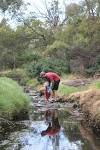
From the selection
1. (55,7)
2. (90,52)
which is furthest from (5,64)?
(90,52)

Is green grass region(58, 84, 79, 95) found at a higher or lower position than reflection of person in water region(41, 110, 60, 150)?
lower

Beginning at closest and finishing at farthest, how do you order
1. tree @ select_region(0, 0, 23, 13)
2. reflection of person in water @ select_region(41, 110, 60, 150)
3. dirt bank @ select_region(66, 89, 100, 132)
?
1. reflection of person in water @ select_region(41, 110, 60, 150)
2. dirt bank @ select_region(66, 89, 100, 132)
3. tree @ select_region(0, 0, 23, 13)

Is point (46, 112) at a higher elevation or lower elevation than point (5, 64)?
higher

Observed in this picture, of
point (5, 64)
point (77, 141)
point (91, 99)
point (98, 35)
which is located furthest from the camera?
point (5, 64)

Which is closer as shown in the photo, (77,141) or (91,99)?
(77,141)

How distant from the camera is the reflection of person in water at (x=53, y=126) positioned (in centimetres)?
1303

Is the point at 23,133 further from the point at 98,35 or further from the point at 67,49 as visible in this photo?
the point at 67,49

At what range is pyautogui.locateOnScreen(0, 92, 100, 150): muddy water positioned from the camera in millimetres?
11984

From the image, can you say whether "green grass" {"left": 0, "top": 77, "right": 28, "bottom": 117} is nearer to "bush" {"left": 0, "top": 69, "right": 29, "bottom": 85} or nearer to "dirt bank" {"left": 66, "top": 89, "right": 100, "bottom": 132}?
"dirt bank" {"left": 66, "top": 89, "right": 100, "bottom": 132}

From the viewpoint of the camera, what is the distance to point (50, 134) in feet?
45.7

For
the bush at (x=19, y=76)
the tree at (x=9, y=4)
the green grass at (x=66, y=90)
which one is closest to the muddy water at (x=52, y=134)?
the green grass at (x=66, y=90)

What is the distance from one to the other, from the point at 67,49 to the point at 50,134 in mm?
28987

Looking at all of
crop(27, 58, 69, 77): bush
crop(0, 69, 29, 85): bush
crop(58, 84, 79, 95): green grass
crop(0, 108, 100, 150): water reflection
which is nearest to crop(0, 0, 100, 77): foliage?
crop(27, 58, 69, 77): bush

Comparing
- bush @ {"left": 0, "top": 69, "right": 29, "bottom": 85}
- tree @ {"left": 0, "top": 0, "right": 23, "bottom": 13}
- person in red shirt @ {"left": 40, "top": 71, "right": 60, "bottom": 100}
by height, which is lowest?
bush @ {"left": 0, "top": 69, "right": 29, "bottom": 85}
